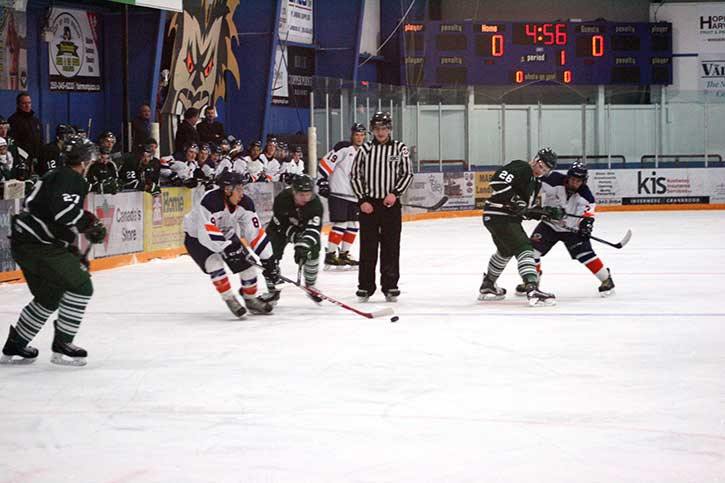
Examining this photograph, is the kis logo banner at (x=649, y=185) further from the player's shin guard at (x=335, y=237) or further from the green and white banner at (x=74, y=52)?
the player's shin guard at (x=335, y=237)

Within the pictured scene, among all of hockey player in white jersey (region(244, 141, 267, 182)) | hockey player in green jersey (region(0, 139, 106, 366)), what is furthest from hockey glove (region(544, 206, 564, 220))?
hockey player in white jersey (region(244, 141, 267, 182))

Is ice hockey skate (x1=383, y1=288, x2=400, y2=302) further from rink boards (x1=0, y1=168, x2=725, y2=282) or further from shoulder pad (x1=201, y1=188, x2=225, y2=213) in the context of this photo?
rink boards (x1=0, y1=168, x2=725, y2=282)

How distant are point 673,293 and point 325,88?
32.1 ft

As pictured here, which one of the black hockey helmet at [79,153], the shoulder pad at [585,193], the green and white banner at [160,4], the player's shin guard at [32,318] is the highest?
the green and white banner at [160,4]

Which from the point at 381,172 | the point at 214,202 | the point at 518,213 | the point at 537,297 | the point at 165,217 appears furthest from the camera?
the point at 165,217

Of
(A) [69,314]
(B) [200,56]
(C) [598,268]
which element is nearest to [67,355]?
(A) [69,314]

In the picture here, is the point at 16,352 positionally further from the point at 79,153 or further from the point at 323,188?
the point at 323,188

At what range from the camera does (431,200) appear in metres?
21.2

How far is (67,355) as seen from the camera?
6.56 metres

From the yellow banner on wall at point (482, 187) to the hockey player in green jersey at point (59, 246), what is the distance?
1607 centimetres

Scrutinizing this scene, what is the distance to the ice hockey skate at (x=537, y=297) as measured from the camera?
915 cm

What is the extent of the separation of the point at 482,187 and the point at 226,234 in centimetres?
1432

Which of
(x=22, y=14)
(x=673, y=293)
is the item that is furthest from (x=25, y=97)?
(x=673, y=293)

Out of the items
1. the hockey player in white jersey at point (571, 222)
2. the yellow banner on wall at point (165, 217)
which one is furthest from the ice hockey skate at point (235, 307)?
the yellow banner on wall at point (165, 217)
